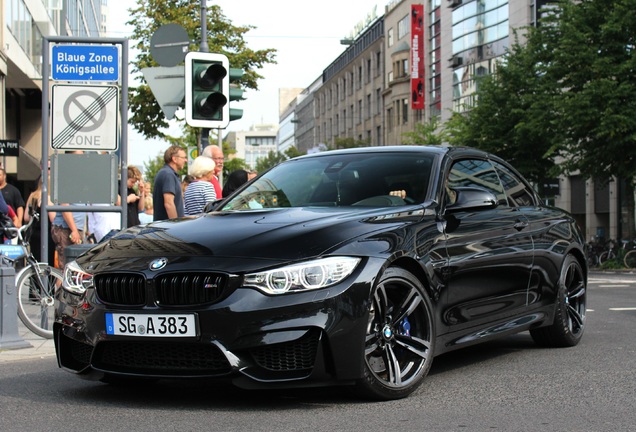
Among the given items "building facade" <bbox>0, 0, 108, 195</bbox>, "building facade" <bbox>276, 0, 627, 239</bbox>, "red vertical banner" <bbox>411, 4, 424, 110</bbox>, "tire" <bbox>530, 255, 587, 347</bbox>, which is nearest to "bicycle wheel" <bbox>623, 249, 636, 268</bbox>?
"building facade" <bbox>276, 0, 627, 239</bbox>

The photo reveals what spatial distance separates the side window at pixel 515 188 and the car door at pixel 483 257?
0.12 metres

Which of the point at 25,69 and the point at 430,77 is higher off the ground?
the point at 430,77

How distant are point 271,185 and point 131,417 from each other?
7.53 feet

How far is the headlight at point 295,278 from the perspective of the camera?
500 centimetres

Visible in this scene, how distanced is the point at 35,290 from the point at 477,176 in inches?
180

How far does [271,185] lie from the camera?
6.93 m

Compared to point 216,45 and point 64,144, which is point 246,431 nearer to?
point 64,144

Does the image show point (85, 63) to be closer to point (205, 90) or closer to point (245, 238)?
point (205, 90)

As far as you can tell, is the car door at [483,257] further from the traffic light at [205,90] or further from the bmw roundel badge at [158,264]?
the traffic light at [205,90]

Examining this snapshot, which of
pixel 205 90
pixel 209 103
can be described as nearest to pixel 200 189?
pixel 209 103

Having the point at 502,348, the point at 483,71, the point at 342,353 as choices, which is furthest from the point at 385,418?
the point at 483,71

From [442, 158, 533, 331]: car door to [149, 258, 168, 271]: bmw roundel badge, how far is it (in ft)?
5.60

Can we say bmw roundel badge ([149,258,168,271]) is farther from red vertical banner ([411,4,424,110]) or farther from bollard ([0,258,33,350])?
red vertical banner ([411,4,424,110])

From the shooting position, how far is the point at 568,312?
787cm
